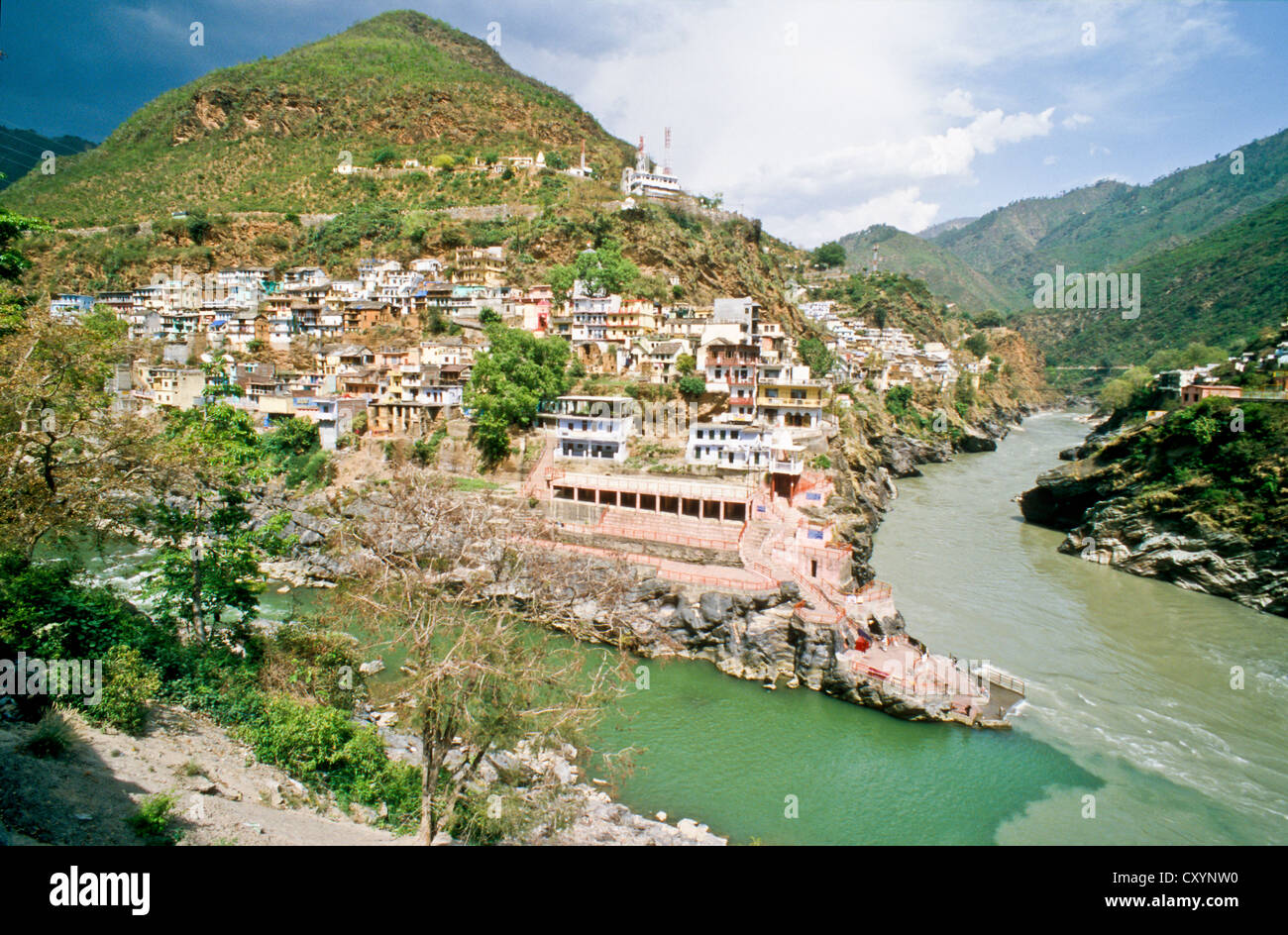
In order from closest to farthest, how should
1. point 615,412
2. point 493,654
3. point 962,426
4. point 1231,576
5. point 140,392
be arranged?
1. point 493,654
2. point 1231,576
3. point 615,412
4. point 140,392
5. point 962,426

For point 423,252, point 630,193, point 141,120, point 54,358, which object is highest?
point 141,120

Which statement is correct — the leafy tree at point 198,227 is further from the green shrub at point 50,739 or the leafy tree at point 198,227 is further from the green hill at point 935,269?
the green hill at point 935,269

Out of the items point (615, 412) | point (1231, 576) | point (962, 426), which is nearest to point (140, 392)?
point (615, 412)

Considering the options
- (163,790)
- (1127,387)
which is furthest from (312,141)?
(1127,387)

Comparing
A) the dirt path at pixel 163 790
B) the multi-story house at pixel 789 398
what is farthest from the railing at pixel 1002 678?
the dirt path at pixel 163 790
